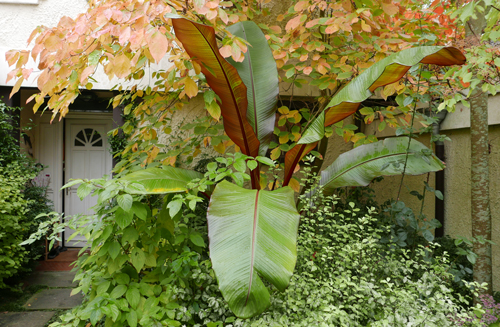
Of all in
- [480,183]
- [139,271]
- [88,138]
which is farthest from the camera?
[88,138]

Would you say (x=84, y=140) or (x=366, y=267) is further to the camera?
(x=84, y=140)

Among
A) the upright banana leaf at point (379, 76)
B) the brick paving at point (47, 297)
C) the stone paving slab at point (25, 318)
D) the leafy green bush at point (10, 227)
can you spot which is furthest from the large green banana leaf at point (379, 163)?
the leafy green bush at point (10, 227)

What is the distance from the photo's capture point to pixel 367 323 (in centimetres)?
161

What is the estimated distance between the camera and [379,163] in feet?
7.72

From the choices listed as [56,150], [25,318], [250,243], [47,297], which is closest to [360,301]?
[250,243]

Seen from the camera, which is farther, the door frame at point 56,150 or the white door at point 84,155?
the white door at point 84,155

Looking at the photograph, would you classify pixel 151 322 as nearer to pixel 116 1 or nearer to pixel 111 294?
pixel 111 294

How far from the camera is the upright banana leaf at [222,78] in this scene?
1.76 m

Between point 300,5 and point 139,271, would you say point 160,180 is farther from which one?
point 300,5

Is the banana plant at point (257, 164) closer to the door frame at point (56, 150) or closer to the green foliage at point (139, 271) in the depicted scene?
the green foliage at point (139, 271)

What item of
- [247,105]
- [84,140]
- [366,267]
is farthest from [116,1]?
[84,140]

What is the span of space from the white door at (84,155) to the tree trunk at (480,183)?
5242mm

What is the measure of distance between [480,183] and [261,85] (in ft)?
5.95

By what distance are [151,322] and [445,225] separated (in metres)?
3.20
